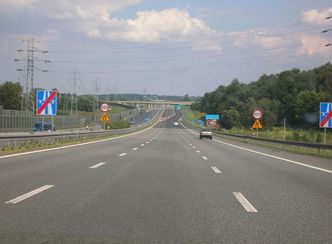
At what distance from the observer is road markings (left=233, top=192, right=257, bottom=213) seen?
9.67 meters

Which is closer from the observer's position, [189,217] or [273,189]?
[189,217]

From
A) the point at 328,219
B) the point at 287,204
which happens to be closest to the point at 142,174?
the point at 287,204

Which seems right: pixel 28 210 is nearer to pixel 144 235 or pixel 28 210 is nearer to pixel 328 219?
pixel 144 235

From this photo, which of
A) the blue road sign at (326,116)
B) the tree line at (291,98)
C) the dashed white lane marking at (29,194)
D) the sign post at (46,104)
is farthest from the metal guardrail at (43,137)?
the tree line at (291,98)

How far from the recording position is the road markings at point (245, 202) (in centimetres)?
967

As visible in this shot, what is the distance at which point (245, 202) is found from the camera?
10.5 meters

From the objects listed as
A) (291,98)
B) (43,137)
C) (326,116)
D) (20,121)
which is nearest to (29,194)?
(43,137)

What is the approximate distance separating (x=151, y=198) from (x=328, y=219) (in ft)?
12.1

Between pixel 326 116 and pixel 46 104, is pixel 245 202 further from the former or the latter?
pixel 46 104

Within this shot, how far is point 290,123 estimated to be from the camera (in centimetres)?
14650

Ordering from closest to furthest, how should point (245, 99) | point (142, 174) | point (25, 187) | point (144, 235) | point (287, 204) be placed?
point (144, 235), point (287, 204), point (25, 187), point (142, 174), point (245, 99)

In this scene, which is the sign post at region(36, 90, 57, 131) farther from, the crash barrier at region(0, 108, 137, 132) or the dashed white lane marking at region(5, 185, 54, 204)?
the dashed white lane marking at region(5, 185, 54, 204)

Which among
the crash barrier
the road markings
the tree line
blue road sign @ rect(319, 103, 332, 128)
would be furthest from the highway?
the tree line

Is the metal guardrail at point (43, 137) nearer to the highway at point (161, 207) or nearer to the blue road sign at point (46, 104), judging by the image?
the blue road sign at point (46, 104)
